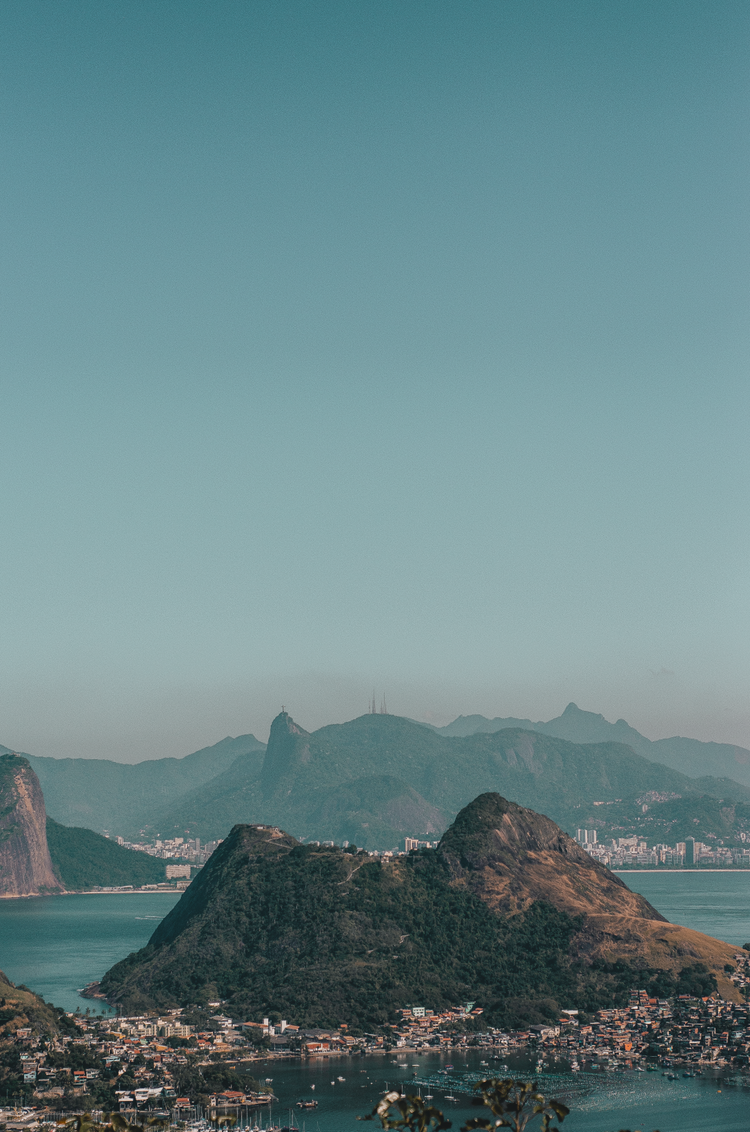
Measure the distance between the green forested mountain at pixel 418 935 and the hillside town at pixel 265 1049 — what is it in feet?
9.99

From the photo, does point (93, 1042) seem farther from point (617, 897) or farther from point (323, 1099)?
point (617, 897)

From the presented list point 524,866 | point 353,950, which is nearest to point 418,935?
point 353,950

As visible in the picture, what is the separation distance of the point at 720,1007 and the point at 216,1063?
1540 inches

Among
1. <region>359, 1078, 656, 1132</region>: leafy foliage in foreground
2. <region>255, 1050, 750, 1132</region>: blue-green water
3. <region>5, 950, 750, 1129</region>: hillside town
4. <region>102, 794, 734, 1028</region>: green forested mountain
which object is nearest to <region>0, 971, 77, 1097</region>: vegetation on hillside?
<region>5, 950, 750, 1129</region>: hillside town

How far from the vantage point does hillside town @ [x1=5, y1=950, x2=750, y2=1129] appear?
7156 cm

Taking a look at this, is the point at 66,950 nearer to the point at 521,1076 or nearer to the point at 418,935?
the point at 418,935

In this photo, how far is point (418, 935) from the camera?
114562 mm

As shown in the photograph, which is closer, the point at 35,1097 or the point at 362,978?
the point at 35,1097

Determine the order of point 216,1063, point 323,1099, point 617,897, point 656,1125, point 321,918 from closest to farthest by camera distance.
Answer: point 656,1125 → point 323,1099 → point 216,1063 → point 321,918 → point 617,897

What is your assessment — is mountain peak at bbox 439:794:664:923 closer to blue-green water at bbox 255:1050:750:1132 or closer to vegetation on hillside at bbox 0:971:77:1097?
blue-green water at bbox 255:1050:750:1132

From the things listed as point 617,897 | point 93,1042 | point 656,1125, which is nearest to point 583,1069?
point 656,1125

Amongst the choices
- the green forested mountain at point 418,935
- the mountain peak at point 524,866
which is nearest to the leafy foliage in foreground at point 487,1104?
the green forested mountain at point 418,935

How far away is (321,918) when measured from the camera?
114500mm

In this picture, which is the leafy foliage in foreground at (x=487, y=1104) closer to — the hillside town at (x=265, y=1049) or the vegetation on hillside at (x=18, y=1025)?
the hillside town at (x=265, y=1049)
